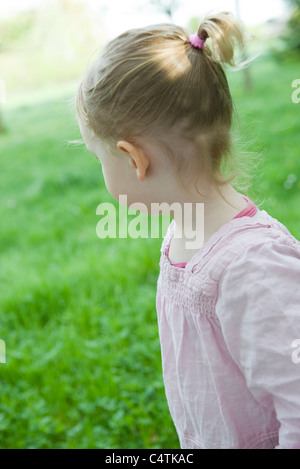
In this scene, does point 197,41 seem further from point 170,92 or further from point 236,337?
point 236,337

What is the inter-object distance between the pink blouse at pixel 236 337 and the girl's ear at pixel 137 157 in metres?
0.20

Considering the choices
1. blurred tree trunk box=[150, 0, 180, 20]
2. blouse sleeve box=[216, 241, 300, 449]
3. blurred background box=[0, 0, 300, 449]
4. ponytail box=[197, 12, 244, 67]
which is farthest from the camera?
blurred tree trunk box=[150, 0, 180, 20]

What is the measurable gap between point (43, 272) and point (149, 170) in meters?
2.21

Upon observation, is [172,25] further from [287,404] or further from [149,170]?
[287,404]

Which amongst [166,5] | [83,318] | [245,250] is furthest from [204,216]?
[166,5]

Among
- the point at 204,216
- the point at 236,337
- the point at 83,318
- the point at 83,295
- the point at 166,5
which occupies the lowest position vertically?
the point at 236,337

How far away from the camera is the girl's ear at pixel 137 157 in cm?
104

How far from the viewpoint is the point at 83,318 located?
262 centimetres

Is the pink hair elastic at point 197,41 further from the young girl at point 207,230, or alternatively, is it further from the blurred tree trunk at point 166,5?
the blurred tree trunk at point 166,5

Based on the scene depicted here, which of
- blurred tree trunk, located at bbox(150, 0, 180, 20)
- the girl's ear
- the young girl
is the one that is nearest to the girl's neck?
the young girl

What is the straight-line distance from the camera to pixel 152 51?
104cm

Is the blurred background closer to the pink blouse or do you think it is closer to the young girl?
the young girl

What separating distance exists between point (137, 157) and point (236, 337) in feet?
1.32

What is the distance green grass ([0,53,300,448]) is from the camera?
2.02 meters
